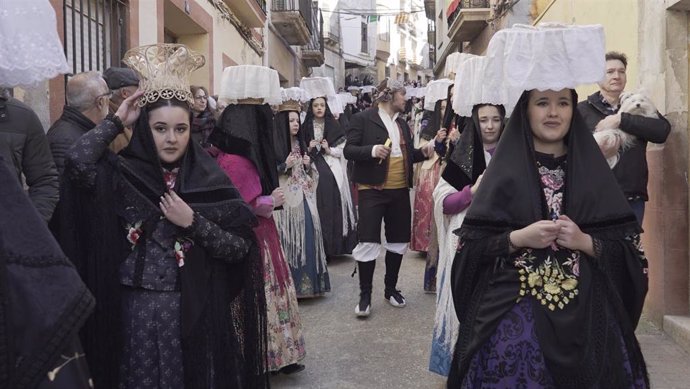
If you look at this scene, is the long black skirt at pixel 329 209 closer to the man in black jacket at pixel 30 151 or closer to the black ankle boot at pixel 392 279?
the black ankle boot at pixel 392 279

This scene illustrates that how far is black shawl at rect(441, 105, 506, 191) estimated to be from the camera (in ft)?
12.5

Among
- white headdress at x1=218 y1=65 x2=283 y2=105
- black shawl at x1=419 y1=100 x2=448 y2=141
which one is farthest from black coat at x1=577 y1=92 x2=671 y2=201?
white headdress at x1=218 y1=65 x2=283 y2=105

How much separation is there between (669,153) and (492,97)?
2.59 metres

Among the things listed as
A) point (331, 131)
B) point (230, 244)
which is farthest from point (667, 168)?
point (331, 131)

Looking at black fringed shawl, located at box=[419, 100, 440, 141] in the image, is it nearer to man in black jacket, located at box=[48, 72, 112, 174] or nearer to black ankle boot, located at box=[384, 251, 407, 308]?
black ankle boot, located at box=[384, 251, 407, 308]

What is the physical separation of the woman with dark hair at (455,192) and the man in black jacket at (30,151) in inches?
83.6

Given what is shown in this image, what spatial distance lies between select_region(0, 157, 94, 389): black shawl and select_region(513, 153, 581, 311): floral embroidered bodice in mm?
1606

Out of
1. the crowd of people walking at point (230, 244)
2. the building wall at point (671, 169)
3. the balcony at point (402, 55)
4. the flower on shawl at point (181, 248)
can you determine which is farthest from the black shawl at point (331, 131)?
the balcony at point (402, 55)

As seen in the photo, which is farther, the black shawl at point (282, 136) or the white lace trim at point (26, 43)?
the black shawl at point (282, 136)

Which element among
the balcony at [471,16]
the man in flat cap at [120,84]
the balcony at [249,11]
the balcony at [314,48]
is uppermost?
the balcony at [314,48]

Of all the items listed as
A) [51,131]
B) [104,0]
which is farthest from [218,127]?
[104,0]

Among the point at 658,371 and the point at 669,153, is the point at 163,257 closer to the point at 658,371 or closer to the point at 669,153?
the point at 658,371

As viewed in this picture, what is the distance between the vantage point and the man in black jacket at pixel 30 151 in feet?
10.9

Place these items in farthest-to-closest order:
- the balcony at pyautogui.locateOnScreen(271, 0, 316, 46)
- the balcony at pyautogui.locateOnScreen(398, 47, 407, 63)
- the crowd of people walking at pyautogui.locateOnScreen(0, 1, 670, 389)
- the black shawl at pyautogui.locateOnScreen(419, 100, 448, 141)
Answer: the balcony at pyautogui.locateOnScreen(398, 47, 407, 63) → the balcony at pyautogui.locateOnScreen(271, 0, 316, 46) → the black shawl at pyautogui.locateOnScreen(419, 100, 448, 141) → the crowd of people walking at pyautogui.locateOnScreen(0, 1, 670, 389)
